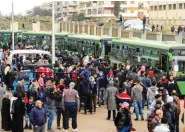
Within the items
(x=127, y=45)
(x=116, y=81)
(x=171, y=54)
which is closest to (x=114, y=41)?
(x=127, y=45)

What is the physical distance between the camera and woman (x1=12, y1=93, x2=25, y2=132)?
14625 mm

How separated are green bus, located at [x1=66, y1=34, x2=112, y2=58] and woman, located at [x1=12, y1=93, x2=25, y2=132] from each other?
24429 millimetres

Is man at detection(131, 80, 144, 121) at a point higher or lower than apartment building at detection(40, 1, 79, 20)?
lower

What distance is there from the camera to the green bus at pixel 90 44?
39.8 metres

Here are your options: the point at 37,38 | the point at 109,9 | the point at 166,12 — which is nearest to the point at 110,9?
the point at 109,9

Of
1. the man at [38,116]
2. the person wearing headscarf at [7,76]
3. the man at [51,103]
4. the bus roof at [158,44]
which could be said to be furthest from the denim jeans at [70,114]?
the bus roof at [158,44]

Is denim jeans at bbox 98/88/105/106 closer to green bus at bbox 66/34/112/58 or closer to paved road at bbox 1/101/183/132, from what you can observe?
paved road at bbox 1/101/183/132

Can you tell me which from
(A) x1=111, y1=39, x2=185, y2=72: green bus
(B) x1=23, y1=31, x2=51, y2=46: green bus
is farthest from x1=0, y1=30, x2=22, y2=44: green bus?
(A) x1=111, y1=39, x2=185, y2=72: green bus

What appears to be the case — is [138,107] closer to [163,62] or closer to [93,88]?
[93,88]

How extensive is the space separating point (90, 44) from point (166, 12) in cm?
4882

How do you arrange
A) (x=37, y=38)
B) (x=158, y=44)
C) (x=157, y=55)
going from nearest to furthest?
(x=157, y=55), (x=158, y=44), (x=37, y=38)

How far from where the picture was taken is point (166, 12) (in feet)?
294

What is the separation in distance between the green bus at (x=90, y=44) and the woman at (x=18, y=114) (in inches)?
962

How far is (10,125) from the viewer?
52.9ft
